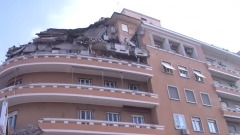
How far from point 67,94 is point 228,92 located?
16.5 metres

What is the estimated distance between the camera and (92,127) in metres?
20.7

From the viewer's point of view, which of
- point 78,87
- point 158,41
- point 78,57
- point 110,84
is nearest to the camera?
point 78,87

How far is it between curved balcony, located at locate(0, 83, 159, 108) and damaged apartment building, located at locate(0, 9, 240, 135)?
66 mm

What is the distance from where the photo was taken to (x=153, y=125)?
22.9 meters

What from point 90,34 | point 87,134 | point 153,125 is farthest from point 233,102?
point 87,134

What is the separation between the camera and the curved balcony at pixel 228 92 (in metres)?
30.0

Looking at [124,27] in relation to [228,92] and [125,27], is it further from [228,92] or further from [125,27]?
[228,92]

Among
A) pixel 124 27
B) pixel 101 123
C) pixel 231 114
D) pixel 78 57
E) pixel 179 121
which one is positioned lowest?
pixel 101 123

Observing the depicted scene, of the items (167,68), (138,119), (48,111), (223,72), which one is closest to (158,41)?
(167,68)

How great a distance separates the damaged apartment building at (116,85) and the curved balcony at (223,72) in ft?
0.38

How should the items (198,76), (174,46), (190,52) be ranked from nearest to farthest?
1. (198,76)
2. (174,46)
3. (190,52)

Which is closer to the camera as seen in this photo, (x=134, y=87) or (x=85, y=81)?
(x=85, y=81)

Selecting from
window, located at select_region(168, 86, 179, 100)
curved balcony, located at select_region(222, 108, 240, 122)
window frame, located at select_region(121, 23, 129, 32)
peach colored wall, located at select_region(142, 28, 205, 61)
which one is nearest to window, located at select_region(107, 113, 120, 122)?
window, located at select_region(168, 86, 179, 100)

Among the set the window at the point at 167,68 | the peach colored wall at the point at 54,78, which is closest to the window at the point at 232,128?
the window at the point at 167,68
